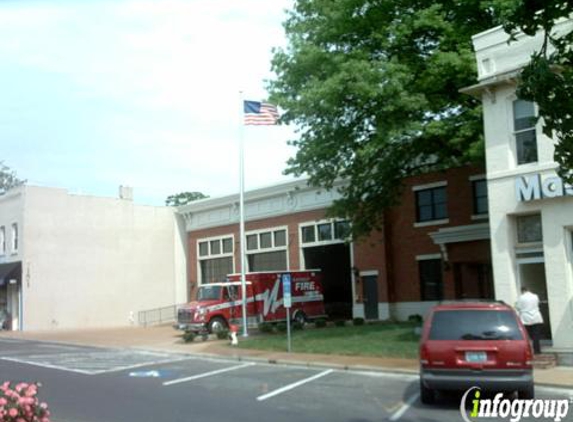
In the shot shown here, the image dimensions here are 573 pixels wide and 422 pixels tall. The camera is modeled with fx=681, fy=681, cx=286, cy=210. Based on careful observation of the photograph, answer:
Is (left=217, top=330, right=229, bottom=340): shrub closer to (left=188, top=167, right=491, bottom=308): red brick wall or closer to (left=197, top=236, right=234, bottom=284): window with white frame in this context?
(left=188, top=167, right=491, bottom=308): red brick wall

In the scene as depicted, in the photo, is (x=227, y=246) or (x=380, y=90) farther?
(x=227, y=246)

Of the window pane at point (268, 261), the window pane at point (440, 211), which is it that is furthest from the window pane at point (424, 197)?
the window pane at point (268, 261)

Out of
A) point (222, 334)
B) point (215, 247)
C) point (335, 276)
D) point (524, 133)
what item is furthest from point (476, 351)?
point (215, 247)

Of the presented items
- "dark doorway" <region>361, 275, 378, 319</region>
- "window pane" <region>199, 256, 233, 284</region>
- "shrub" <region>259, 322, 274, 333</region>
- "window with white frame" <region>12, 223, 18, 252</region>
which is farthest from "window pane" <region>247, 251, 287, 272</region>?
"window with white frame" <region>12, 223, 18, 252</region>

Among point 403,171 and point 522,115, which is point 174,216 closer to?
point 403,171

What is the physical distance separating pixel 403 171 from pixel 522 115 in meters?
8.56

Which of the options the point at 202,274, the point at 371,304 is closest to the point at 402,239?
the point at 371,304

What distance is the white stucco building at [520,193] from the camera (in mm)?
16312

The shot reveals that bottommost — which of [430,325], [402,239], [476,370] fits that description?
[476,370]

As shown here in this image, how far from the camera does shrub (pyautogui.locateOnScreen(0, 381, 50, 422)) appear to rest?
6.62 meters

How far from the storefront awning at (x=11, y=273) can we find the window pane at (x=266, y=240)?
14.7m

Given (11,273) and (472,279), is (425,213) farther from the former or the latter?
(11,273)

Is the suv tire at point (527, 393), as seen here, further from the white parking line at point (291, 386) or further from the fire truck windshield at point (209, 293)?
the fire truck windshield at point (209, 293)

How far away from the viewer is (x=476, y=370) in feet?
36.4
